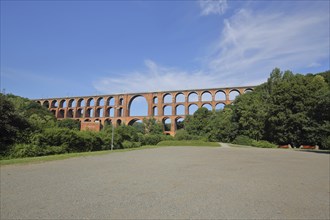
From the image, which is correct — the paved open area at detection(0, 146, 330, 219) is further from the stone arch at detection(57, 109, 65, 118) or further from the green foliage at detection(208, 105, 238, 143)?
the stone arch at detection(57, 109, 65, 118)

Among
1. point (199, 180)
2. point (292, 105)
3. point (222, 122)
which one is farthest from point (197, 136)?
point (199, 180)

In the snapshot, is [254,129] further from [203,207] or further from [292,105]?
[203,207]

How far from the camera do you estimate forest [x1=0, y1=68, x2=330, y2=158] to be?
45.3ft

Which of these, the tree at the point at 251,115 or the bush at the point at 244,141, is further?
the tree at the point at 251,115

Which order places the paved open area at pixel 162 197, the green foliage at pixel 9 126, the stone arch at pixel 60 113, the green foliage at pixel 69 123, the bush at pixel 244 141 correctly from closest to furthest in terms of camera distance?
the paved open area at pixel 162 197 → the green foliage at pixel 9 126 → the bush at pixel 244 141 → the green foliage at pixel 69 123 → the stone arch at pixel 60 113

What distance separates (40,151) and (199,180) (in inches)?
447

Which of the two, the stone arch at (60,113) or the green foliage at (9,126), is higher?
the stone arch at (60,113)

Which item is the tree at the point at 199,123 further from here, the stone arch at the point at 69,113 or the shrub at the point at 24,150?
the shrub at the point at 24,150

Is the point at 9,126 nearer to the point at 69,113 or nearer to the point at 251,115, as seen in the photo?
the point at 251,115

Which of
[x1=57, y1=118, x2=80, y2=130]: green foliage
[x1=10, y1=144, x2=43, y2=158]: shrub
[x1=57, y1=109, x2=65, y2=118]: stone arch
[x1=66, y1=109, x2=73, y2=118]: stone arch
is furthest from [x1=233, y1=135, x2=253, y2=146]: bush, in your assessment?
[x1=57, y1=109, x2=65, y2=118]: stone arch

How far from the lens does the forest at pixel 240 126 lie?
13.8 meters

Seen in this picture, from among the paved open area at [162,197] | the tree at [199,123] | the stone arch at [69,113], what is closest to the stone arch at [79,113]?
the stone arch at [69,113]

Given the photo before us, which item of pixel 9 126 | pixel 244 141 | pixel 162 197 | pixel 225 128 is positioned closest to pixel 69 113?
pixel 225 128

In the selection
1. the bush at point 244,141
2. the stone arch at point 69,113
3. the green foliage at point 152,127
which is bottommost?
the bush at point 244,141
